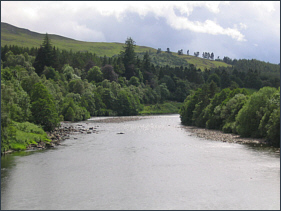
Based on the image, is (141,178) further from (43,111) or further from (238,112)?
(238,112)

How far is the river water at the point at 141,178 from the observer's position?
119 ft

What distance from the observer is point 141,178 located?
45.6m

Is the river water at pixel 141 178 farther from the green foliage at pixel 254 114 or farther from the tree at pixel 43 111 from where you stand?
the tree at pixel 43 111

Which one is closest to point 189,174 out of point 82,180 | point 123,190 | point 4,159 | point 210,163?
point 210,163

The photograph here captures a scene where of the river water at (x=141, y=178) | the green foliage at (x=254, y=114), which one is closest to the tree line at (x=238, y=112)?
the green foliage at (x=254, y=114)

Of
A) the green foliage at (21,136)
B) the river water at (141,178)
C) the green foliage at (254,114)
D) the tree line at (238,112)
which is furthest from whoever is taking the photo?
the green foliage at (254,114)

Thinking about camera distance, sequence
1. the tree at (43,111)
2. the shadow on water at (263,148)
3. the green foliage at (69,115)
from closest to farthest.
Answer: the shadow on water at (263,148)
the tree at (43,111)
the green foliage at (69,115)

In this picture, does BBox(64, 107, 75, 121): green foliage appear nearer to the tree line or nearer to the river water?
the tree line

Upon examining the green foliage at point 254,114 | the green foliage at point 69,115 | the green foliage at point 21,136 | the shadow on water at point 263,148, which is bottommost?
the green foliage at point 69,115

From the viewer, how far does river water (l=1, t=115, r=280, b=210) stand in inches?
1422

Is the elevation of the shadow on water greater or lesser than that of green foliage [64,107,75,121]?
greater

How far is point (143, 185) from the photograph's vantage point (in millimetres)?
42375

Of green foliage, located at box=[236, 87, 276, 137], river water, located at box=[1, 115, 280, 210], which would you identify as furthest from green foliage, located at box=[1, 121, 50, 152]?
green foliage, located at box=[236, 87, 276, 137]

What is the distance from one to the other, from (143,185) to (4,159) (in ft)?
80.9
